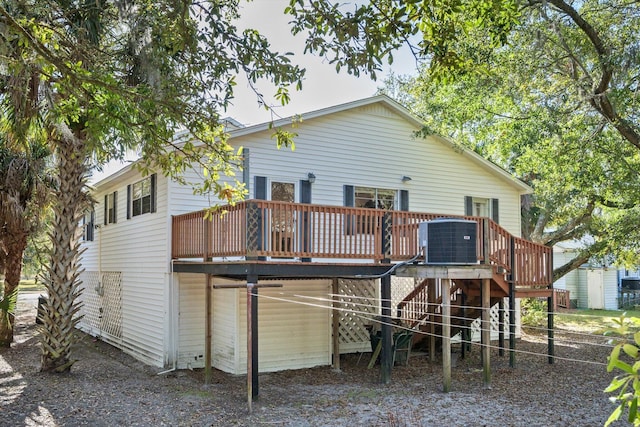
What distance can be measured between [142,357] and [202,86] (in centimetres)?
826

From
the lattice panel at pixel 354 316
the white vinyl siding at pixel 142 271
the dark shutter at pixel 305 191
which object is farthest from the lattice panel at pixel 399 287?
the white vinyl siding at pixel 142 271

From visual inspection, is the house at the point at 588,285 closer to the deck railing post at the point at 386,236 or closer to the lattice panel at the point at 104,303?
the deck railing post at the point at 386,236

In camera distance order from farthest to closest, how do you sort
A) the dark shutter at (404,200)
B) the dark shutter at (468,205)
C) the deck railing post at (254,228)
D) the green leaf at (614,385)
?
the dark shutter at (468,205), the dark shutter at (404,200), the deck railing post at (254,228), the green leaf at (614,385)

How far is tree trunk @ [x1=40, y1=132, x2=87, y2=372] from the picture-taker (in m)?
10.4

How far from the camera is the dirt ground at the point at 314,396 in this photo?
25.2 feet

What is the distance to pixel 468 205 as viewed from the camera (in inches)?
605

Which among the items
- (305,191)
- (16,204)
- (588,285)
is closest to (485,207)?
(305,191)

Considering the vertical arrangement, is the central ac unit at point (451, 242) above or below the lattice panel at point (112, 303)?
above

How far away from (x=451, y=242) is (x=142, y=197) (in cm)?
771

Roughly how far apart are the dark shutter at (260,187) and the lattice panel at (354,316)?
287cm

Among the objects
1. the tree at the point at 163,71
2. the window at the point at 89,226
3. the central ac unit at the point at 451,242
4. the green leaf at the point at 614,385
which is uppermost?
the tree at the point at 163,71

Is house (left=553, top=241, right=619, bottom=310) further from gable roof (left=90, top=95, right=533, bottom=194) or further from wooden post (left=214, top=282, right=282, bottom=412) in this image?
wooden post (left=214, top=282, right=282, bottom=412)

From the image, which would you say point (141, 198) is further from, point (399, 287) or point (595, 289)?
point (595, 289)

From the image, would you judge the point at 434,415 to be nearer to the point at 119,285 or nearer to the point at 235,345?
the point at 235,345
